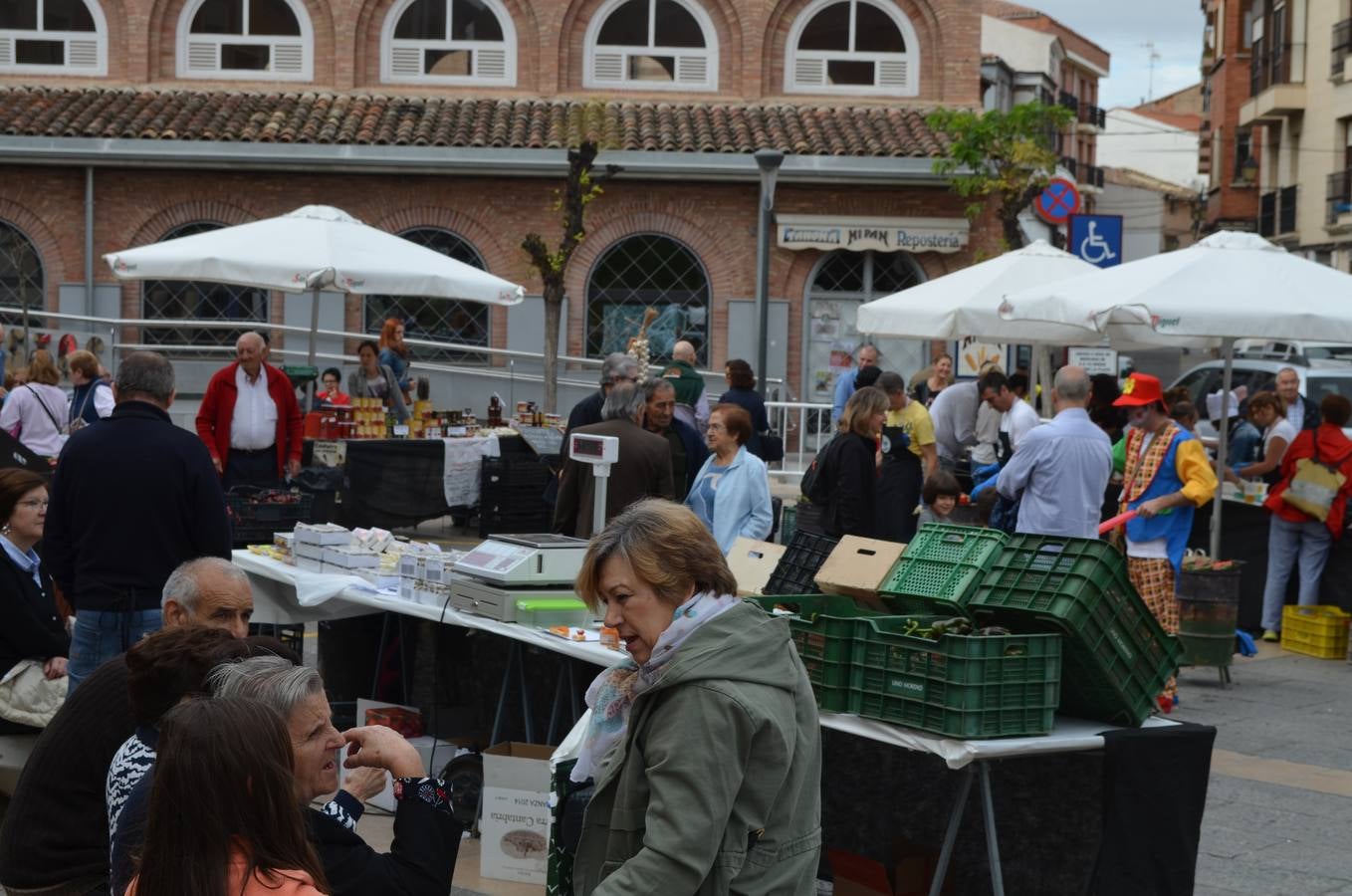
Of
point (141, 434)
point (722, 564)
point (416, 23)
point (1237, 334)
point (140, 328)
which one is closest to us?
point (722, 564)

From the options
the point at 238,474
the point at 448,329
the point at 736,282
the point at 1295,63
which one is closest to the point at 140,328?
the point at 448,329

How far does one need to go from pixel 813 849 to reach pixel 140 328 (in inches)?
882

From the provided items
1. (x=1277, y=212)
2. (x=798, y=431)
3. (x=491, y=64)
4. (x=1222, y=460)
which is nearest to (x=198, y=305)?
(x=491, y=64)

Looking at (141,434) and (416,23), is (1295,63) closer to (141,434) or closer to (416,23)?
(416,23)

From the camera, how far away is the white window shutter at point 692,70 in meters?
26.2

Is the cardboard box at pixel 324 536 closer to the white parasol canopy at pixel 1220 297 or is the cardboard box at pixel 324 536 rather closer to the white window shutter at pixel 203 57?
the white parasol canopy at pixel 1220 297

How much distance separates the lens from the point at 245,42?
1021 inches

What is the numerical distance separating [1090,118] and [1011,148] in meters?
51.7

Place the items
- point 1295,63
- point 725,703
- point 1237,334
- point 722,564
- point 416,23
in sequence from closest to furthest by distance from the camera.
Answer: point 725,703 → point 722,564 → point 1237,334 → point 416,23 → point 1295,63

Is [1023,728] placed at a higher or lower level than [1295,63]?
lower

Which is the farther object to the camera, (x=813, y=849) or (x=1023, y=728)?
(x=1023, y=728)

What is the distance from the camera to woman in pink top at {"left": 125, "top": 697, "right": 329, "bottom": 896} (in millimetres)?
2561

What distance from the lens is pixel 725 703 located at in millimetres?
3350

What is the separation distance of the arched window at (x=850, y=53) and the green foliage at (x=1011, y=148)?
396 centimetres
